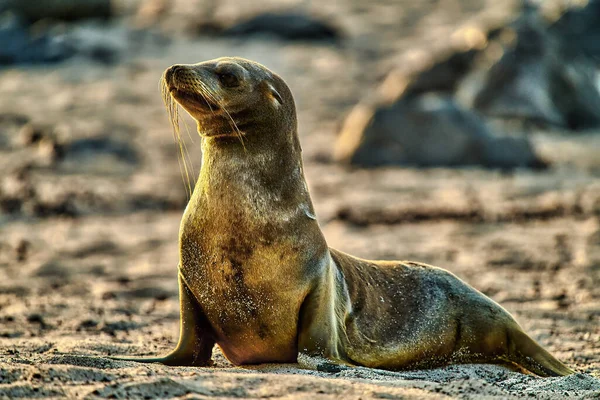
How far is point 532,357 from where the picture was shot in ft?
17.6

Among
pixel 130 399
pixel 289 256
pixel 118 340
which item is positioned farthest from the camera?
pixel 118 340

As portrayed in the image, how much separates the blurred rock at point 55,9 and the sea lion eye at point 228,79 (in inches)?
669

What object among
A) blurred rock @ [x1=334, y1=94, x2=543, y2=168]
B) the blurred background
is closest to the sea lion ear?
the blurred background

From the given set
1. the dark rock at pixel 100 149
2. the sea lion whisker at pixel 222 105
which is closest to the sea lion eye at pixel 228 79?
the sea lion whisker at pixel 222 105

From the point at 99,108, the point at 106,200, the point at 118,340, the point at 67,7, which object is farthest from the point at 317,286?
the point at 67,7

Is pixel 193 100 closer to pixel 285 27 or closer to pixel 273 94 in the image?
pixel 273 94

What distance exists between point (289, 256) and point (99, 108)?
10.8m

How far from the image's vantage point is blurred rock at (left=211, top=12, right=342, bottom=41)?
20.9 metres

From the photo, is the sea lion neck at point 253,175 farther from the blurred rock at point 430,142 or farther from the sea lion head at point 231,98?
the blurred rock at point 430,142

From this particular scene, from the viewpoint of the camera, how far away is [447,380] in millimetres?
4695

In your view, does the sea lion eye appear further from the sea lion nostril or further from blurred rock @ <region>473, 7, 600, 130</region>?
blurred rock @ <region>473, 7, 600, 130</region>

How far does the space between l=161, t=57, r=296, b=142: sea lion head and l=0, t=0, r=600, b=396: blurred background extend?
1255 millimetres

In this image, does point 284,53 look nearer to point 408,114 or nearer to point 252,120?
point 408,114

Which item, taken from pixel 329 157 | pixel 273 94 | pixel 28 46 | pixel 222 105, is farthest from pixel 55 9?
pixel 222 105
